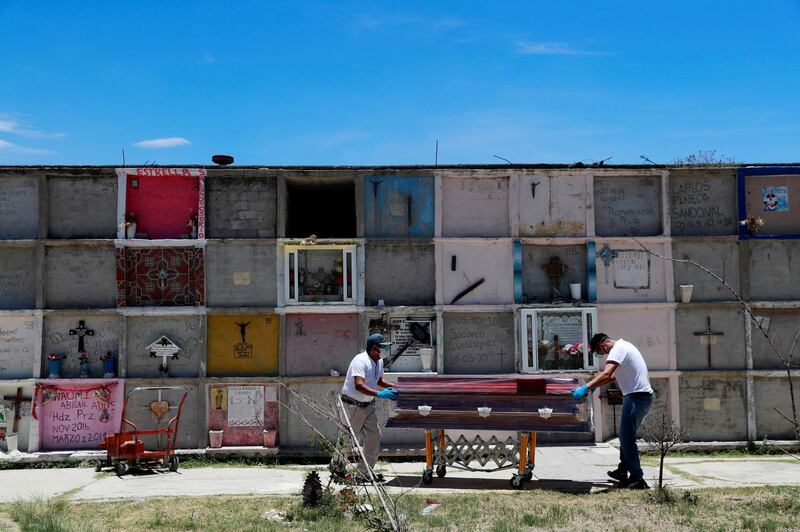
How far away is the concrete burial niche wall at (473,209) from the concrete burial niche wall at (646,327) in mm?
2146

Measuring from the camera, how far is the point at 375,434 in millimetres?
10375

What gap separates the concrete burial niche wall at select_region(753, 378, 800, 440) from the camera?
1360 centimetres

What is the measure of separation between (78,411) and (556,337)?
7702 mm

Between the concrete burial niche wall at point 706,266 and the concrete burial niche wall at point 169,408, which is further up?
the concrete burial niche wall at point 706,266

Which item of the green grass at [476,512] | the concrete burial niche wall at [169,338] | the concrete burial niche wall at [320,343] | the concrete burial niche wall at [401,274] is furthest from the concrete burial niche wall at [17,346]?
the concrete burial niche wall at [401,274]

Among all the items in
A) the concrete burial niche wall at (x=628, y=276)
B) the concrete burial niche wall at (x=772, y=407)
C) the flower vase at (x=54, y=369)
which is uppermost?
the concrete burial niche wall at (x=628, y=276)

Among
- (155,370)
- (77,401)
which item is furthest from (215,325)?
(77,401)

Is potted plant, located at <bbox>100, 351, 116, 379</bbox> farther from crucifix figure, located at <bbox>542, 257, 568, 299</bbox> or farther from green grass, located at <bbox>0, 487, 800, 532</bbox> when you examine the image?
crucifix figure, located at <bbox>542, 257, 568, 299</bbox>

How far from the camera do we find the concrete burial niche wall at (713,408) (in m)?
13.6

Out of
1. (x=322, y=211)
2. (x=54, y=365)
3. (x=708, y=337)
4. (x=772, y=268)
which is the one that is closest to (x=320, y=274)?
(x=322, y=211)

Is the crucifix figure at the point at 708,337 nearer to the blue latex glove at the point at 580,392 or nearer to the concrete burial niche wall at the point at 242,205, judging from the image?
the blue latex glove at the point at 580,392

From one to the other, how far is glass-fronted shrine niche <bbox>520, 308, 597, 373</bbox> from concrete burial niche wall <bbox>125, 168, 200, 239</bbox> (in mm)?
5671

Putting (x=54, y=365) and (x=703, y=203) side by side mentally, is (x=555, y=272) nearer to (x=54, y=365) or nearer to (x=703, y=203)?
(x=703, y=203)

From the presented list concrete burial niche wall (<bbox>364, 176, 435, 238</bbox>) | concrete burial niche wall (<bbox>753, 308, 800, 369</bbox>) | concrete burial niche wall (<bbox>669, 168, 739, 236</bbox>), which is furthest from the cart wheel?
concrete burial niche wall (<bbox>753, 308, 800, 369</bbox>)
